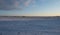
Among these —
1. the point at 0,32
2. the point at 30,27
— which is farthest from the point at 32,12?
the point at 0,32

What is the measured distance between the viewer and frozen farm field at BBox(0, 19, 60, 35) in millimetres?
1347

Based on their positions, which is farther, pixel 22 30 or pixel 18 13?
pixel 18 13

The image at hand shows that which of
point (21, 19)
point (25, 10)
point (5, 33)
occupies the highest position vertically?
point (25, 10)

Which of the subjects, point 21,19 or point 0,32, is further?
point 21,19

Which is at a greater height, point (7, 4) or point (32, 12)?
point (7, 4)

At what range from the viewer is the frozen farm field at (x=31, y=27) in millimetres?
1347

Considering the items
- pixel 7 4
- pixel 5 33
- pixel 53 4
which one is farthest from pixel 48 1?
pixel 5 33

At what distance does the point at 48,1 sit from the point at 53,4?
7cm

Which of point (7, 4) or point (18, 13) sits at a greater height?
point (7, 4)

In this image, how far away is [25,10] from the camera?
148 centimetres

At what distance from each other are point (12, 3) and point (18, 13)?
0.45 feet

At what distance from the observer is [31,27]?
140 centimetres

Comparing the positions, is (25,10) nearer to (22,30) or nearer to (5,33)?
(22,30)

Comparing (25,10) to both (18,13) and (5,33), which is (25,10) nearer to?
(18,13)
